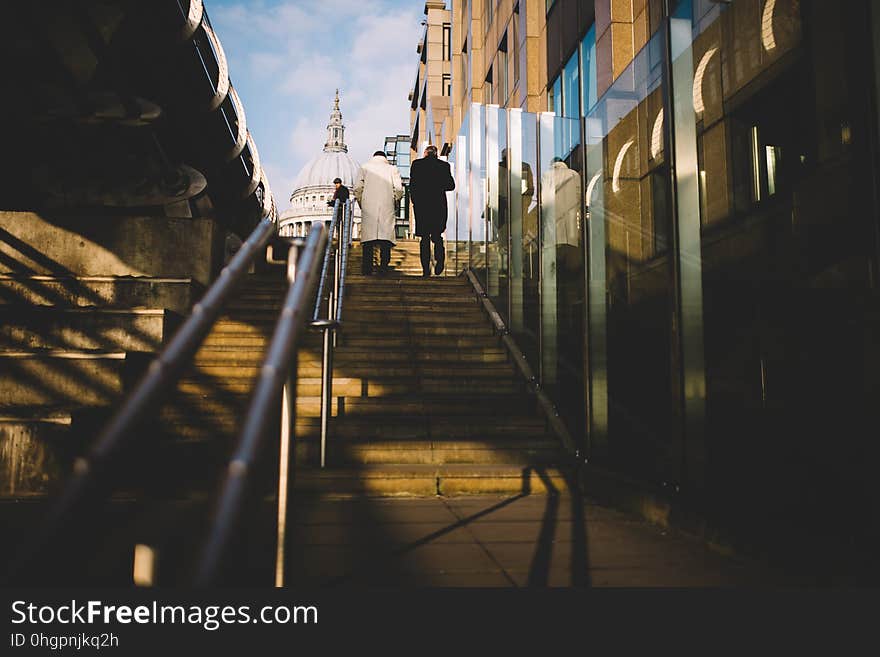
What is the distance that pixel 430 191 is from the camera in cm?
1037

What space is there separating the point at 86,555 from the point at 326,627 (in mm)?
921

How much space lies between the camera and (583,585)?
274 centimetres

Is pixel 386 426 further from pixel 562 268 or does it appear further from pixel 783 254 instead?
pixel 783 254

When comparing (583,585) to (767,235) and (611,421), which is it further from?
(611,421)

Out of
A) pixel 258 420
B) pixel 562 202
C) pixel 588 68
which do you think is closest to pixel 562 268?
pixel 562 202

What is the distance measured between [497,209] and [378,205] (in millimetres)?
2521

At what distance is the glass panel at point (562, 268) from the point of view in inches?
223

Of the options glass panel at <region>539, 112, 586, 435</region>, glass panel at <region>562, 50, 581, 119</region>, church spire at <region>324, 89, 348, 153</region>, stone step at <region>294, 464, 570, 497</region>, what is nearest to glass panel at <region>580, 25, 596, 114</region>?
glass panel at <region>562, 50, 581, 119</region>

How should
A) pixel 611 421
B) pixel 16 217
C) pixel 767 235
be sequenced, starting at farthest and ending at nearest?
pixel 16 217 < pixel 611 421 < pixel 767 235

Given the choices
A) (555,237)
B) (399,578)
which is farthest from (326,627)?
(555,237)

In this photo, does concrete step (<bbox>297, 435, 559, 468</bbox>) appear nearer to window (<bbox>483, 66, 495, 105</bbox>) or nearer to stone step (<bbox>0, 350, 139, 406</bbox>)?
stone step (<bbox>0, 350, 139, 406</bbox>)

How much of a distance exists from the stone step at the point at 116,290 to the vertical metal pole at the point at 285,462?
4.53 meters

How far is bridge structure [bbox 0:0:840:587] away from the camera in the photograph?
57.6 inches

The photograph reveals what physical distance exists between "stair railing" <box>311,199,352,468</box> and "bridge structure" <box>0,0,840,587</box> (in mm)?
33
